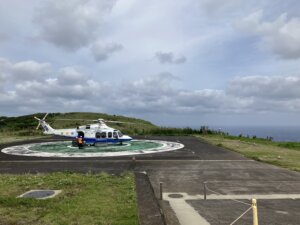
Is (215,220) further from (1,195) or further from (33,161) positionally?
(33,161)

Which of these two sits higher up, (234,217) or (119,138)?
(119,138)

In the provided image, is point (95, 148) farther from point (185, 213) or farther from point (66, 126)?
point (66, 126)

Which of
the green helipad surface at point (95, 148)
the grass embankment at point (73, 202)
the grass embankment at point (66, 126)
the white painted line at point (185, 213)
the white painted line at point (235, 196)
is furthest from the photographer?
the grass embankment at point (66, 126)

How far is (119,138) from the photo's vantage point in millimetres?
40000

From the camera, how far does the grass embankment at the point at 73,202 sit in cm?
1141

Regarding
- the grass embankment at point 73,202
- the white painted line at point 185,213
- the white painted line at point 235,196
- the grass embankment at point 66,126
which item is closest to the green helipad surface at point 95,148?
the grass embankment at point 66,126

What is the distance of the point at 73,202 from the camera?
13.5 meters

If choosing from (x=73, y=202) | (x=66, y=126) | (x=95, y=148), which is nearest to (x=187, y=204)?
(x=73, y=202)

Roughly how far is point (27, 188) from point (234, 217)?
10089mm

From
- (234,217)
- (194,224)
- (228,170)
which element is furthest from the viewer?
(228,170)

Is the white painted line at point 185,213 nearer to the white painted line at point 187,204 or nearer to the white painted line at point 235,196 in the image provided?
the white painted line at point 187,204

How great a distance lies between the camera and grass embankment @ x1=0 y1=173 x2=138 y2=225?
37.4 ft

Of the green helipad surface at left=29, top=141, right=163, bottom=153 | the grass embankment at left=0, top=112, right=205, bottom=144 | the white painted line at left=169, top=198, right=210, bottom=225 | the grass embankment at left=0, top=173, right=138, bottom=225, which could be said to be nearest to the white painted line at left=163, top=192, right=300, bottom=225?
the white painted line at left=169, top=198, right=210, bottom=225

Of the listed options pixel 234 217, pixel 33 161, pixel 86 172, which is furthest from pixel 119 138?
pixel 234 217
